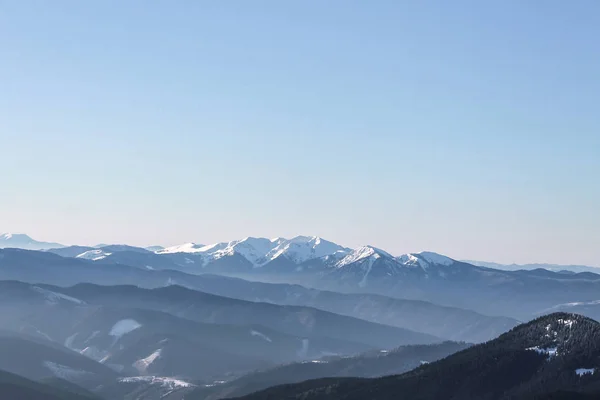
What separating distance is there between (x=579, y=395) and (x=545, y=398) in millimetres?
7322

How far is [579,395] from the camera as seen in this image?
187 metres

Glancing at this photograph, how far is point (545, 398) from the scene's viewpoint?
187 metres
